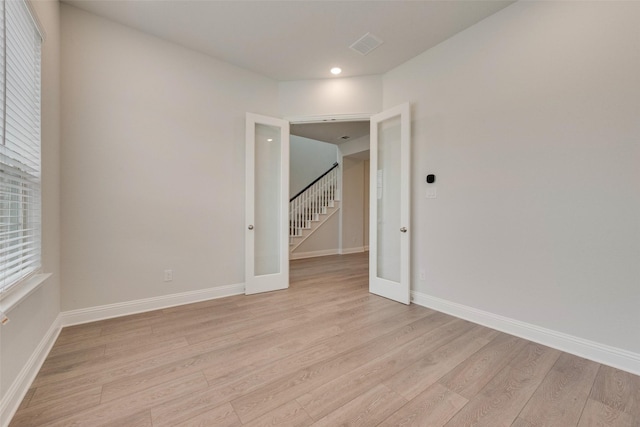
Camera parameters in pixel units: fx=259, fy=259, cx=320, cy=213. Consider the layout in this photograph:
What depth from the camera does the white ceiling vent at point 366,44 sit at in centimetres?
274

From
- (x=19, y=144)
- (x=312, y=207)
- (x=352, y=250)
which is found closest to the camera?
(x=19, y=144)

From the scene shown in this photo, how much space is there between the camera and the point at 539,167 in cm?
218

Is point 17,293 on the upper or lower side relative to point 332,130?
lower

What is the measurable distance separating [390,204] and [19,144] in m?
3.30

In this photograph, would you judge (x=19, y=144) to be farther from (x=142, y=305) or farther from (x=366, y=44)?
(x=366, y=44)

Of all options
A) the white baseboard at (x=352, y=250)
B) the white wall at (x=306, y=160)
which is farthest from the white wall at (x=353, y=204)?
the white wall at (x=306, y=160)

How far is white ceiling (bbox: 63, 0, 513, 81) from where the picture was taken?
2334mm

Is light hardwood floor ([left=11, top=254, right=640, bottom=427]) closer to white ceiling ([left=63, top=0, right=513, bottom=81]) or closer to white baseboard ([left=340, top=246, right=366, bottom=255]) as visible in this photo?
white ceiling ([left=63, top=0, right=513, bottom=81])

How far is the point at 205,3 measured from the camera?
7.59ft

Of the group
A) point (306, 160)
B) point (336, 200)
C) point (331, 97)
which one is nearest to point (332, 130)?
point (331, 97)

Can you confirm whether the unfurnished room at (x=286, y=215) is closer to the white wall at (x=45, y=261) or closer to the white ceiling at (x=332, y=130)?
the white wall at (x=45, y=261)

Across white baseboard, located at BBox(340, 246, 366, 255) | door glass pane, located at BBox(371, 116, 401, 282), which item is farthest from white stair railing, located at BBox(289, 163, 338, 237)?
door glass pane, located at BBox(371, 116, 401, 282)

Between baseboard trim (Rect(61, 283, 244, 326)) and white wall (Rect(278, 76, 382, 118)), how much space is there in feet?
8.18

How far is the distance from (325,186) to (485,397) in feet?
18.1
